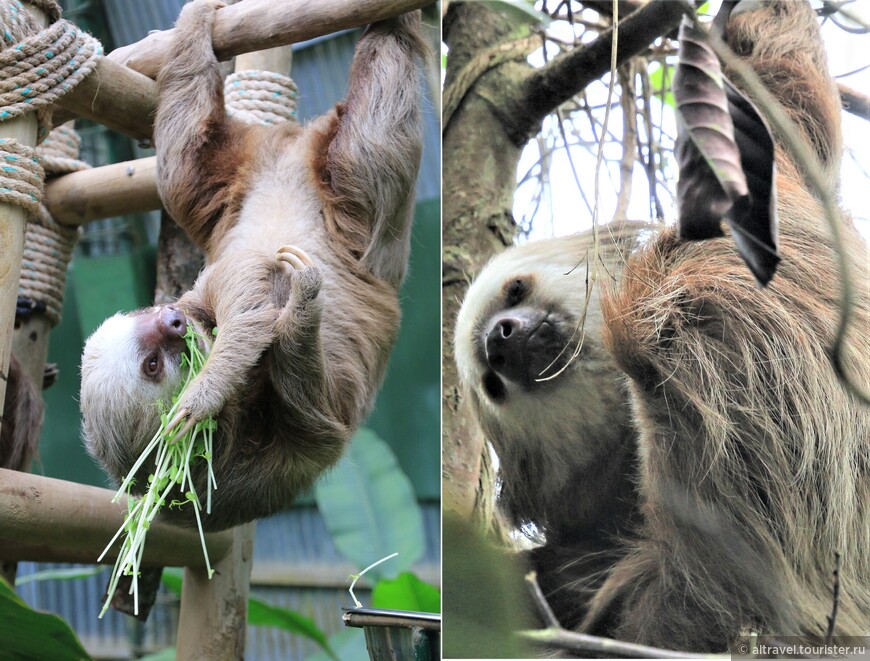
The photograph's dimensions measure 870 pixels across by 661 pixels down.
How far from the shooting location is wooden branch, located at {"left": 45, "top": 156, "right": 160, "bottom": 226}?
85.0 inches

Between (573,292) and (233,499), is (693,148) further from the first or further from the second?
(233,499)

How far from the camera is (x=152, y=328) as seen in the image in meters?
1.62

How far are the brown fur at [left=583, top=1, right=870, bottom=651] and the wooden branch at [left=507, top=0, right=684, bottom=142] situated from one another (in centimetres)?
34

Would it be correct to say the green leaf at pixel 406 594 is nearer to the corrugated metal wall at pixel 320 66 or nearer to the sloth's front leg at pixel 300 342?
the sloth's front leg at pixel 300 342

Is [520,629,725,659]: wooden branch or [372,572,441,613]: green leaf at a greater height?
[372,572,441,613]: green leaf

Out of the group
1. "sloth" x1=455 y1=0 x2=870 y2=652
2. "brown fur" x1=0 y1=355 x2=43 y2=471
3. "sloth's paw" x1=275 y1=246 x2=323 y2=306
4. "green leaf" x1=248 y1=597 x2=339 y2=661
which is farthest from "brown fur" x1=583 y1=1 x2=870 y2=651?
"brown fur" x1=0 y1=355 x2=43 y2=471

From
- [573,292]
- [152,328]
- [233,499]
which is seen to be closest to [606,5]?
[573,292]

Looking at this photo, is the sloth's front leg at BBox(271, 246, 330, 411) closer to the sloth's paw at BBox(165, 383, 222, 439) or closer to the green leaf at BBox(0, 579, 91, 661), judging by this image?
the sloth's paw at BBox(165, 383, 222, 439)

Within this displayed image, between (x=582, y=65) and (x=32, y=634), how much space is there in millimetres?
1468

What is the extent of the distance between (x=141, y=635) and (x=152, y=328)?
2.23 metres

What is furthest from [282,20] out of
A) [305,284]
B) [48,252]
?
[48,252]

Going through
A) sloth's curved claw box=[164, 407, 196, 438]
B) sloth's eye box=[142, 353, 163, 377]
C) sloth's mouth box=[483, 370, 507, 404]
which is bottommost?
sloth's curved claw box=[164, 407, 196, 438]

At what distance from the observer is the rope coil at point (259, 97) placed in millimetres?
2068

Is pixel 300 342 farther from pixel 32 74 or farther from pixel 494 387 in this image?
pixel 32 74
